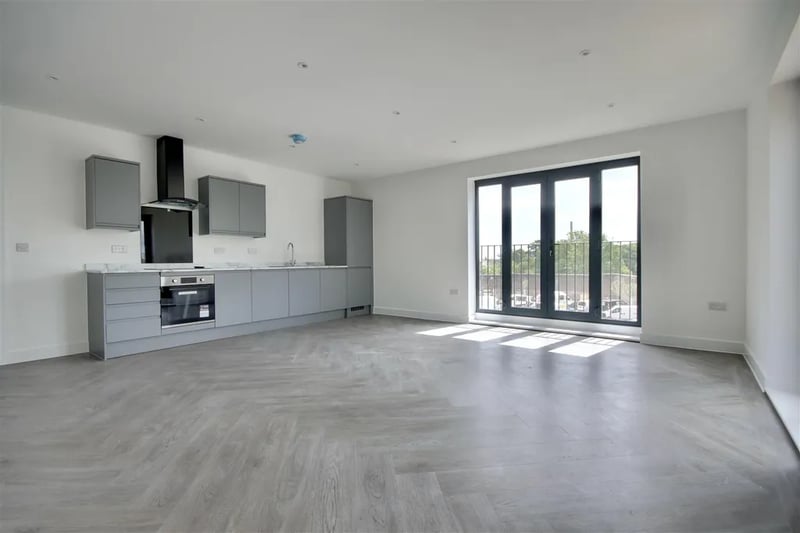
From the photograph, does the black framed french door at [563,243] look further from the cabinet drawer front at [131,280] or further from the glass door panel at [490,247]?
the cabinet drawer front at [131,280]

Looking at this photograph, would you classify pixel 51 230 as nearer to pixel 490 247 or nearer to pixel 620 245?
pixel 490 247

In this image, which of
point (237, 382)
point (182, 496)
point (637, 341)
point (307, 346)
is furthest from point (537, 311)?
point (182, 496)

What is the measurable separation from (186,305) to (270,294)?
1157 millimetres

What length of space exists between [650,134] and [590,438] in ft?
13.2

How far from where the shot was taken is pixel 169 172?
4.72m

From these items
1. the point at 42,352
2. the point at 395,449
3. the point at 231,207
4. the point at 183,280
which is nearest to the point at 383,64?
the point at 395,449

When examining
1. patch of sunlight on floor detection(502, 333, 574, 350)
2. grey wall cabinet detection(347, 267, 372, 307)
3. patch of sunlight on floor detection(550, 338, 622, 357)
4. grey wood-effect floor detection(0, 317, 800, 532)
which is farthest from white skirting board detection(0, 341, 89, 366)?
patch of sunlight on floor detection(550, 338, 622, 357)

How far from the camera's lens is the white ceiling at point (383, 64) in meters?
2.42

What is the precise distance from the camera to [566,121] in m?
4.29

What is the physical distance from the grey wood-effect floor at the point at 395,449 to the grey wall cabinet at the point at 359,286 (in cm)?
326

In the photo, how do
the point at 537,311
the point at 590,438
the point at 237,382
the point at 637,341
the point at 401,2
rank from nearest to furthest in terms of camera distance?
the point at 590,438, the point at 401,2, the point at 237,382, the point at 637,341, the point at 537,311

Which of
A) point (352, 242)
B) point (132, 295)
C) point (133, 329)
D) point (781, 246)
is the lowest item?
point (133, 329)

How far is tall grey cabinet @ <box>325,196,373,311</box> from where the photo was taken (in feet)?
22.4

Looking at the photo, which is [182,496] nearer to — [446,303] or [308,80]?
[308,80]
